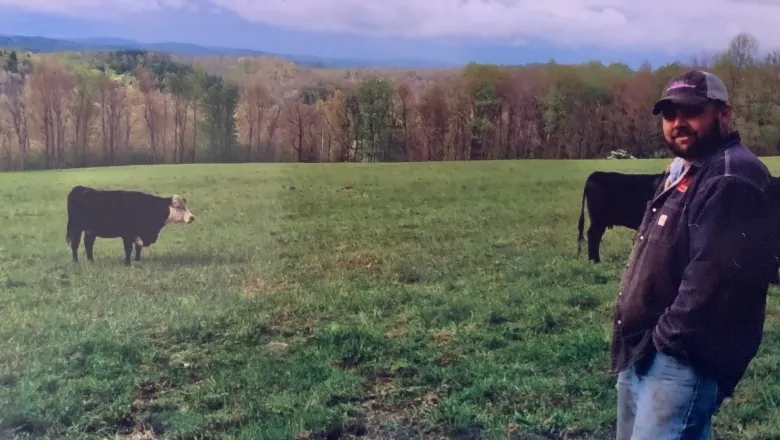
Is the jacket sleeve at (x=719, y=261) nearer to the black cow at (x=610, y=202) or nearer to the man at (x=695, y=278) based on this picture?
the man at (x=695, y=278)

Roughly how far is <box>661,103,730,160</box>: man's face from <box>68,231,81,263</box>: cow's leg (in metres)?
3.71

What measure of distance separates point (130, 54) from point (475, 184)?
8.31 feet

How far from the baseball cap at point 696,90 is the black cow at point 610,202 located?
86.5 inches

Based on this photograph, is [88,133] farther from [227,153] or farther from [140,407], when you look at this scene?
[140,407]

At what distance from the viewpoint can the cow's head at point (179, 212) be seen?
516 cm

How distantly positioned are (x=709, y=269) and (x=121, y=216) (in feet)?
12.6

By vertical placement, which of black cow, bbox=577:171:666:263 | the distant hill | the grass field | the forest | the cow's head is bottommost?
the grass field

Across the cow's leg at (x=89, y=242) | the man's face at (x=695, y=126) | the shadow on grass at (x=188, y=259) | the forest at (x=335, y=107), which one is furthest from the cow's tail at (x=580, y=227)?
the cow's leg at (x=89, y=242)

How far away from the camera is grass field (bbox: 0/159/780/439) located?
4.31 metres

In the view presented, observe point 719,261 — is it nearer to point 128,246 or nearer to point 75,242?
point 128,246

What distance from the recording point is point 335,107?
5492 mm

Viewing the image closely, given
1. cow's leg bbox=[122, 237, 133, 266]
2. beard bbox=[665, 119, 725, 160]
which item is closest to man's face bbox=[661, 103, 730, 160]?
beard bbox=[665, 119, 725, 160]

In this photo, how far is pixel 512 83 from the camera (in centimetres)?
549

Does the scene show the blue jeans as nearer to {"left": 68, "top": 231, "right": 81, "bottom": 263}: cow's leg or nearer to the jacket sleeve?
the jacket sleeve
